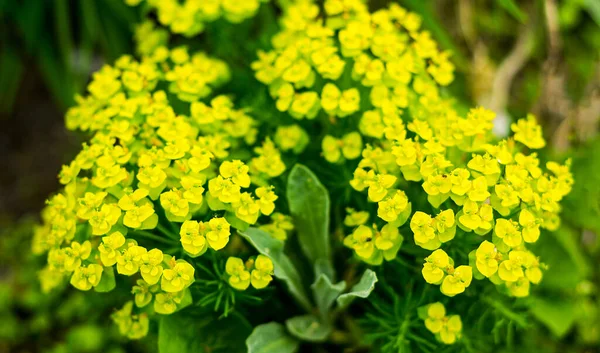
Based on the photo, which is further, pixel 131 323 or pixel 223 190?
pixel 131 323

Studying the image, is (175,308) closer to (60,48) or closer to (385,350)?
(385,350)

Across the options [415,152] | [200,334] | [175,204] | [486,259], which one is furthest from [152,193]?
[486,259]

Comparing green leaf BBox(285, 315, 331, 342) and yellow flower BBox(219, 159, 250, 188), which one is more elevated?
yellow flower BBox(219, 159, 250, 188)

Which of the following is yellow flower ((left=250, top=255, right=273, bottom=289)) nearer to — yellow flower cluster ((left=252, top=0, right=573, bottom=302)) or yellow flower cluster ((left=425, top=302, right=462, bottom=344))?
yellow flower cluster ((left=252, top=0, right=573, bottom=302))

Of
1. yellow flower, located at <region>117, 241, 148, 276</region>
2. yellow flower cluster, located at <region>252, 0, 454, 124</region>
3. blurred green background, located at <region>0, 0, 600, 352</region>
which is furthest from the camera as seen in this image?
blurred green background, located at <region>0, 0, 600, 352</region>

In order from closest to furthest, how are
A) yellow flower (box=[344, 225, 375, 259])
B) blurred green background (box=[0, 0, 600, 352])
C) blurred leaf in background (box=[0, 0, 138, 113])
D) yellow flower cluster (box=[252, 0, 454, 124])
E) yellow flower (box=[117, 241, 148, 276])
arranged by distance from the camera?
yellow flower (box=[117, 241, 148, 276]) → yellow flower (box=[344, 225, 375, 259]) → yellow flower cluster (box=[252, 0, 454, 124]) → blurred green background (box=[0, 0, 600, 352]) → blurred leaf in background (box=[0, 0, 138, 113])

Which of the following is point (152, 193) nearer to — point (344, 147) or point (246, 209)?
point (246, 209)

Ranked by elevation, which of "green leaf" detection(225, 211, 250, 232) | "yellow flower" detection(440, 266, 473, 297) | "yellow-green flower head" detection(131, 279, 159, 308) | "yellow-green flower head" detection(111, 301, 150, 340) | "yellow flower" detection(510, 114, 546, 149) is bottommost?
"yellow-green flower head" detection(111, 301, 150, 340)

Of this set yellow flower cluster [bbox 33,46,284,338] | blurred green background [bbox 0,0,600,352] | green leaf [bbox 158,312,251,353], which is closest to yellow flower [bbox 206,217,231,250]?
yellow flower cluster [bbox 33,46,284,338]
